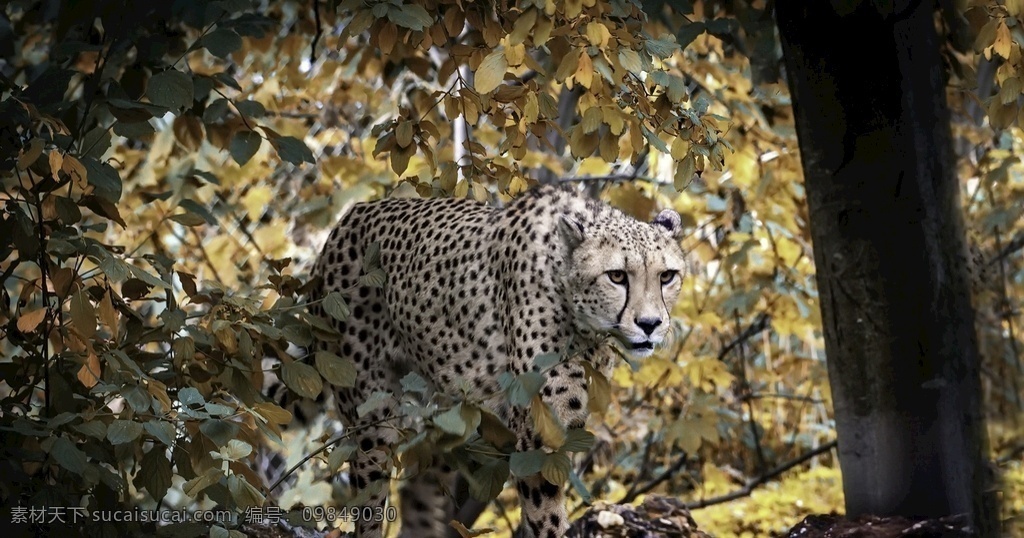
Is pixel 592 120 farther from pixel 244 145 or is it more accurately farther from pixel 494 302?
pixel 244 145

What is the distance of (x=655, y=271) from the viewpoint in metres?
3.39

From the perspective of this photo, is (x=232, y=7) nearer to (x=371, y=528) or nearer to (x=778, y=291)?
(x=371, y=528)

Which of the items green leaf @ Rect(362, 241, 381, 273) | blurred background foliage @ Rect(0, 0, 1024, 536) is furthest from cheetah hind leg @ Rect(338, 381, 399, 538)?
green leaf @ Rect(362, 241, 381, 273)

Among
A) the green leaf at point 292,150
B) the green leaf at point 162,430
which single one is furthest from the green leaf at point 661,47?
the green leaf at point 162,430

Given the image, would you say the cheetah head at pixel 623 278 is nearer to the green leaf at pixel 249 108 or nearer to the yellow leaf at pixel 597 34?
the yellow leaf at pixel 597 34

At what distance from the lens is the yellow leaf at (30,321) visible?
9.48 ft

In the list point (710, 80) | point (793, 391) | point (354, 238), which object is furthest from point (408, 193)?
point (793, 391)

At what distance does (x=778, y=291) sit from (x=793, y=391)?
106 inches

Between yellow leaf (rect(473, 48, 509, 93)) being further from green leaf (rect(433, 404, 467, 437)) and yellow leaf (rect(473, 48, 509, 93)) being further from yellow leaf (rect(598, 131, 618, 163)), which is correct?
green leaf (rect(433, 404, 467, 437))

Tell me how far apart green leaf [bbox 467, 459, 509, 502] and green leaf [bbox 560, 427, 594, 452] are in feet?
0.52

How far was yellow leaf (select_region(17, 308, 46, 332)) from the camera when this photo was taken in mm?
2890

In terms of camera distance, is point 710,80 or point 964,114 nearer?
point 964,114

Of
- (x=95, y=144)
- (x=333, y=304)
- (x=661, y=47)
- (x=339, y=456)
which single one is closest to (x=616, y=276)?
(x=661, y=47)

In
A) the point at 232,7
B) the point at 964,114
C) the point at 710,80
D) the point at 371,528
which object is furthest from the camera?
the point at 710,80
